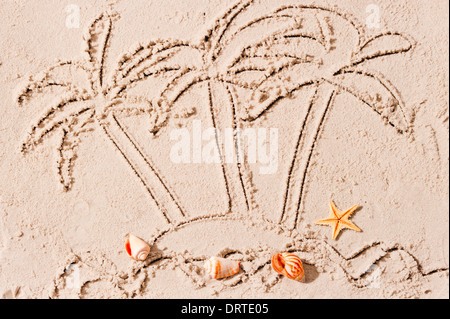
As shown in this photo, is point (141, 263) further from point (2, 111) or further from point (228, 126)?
point (2, 111)

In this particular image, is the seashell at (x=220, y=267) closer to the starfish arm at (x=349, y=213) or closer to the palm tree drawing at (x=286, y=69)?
the palm tree drawing at (x=286, y=69)

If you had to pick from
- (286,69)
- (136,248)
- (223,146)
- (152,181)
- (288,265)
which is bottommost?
(288,265)

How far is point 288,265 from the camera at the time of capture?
1916 millimetres

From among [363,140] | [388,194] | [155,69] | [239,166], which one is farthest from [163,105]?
[388,194]

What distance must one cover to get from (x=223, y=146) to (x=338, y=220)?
0.65 m

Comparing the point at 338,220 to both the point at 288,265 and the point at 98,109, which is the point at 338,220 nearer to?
the point at 288,265

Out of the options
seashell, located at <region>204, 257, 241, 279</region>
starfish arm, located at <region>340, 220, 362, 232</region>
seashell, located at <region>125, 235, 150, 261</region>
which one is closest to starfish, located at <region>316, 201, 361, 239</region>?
starfish arm, located at <region>340, 220, 362, 232</region>

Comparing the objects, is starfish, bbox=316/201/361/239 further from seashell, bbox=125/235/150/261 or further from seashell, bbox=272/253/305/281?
seashell, bbox=125/235/150/261

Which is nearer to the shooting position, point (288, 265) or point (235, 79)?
point (288, 265)

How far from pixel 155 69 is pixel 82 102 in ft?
1.31

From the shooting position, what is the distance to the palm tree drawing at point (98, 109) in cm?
203

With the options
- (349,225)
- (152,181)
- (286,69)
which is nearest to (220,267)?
(152,181)

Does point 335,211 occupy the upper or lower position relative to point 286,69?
lower

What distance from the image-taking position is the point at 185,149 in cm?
203
